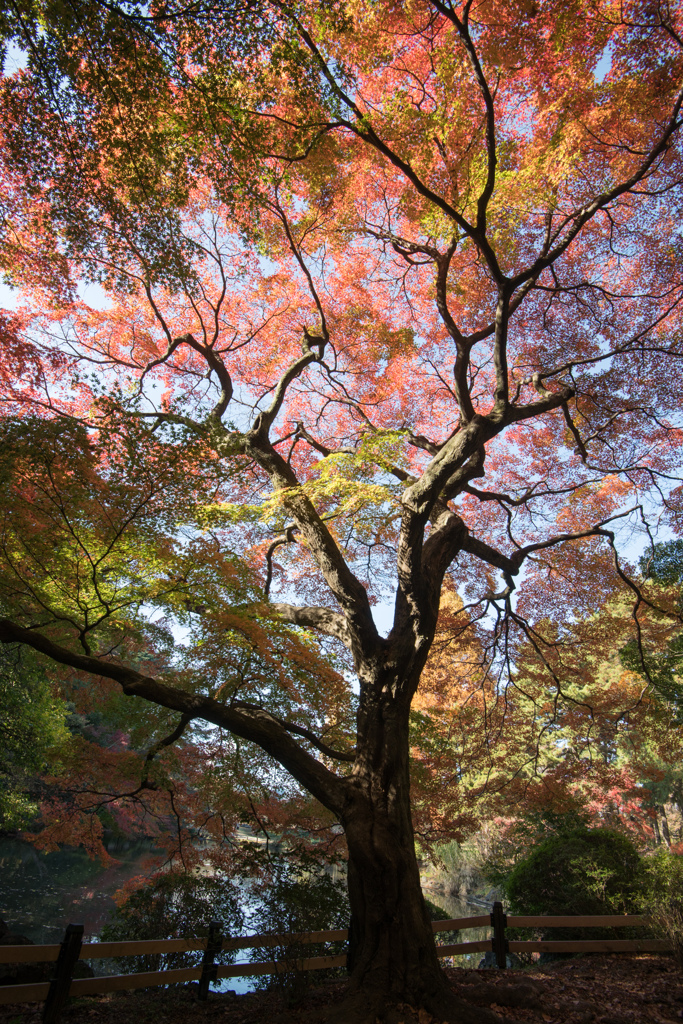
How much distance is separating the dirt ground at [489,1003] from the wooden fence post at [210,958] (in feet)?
0.35

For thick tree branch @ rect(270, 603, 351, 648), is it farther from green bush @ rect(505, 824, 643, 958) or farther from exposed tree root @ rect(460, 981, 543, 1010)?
green bush @ rect(505, 824, 643, 958)

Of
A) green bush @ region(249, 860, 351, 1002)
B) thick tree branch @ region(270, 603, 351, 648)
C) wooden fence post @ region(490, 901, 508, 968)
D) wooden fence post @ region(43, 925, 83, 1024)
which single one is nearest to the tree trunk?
green bush @ region(249, 860, 351, 1002)

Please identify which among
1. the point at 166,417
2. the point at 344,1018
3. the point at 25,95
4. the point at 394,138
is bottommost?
the point at 344,1018

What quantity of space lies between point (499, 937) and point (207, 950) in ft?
9.65

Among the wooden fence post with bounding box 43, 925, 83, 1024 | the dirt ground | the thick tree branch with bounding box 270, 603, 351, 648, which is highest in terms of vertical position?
the thick tree branch with bounding box 270, 603, 351, 648

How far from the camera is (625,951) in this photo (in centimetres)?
524

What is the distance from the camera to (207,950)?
4078 mm

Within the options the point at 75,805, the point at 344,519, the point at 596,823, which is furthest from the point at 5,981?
the point at 596,823

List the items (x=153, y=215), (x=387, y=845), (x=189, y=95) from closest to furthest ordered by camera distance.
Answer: (x=387, y=845), (x=189, y=95), (x=153, y=215)

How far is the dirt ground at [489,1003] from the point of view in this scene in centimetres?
333

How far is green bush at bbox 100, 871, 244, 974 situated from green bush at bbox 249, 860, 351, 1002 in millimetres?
257

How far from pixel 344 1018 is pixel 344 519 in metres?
3.94

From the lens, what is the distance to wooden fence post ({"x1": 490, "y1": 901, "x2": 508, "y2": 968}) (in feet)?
16.5

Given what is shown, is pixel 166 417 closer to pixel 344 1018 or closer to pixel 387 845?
pixel 387 845
